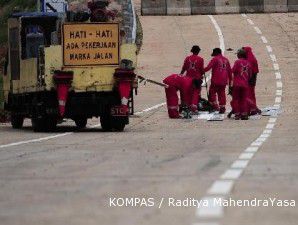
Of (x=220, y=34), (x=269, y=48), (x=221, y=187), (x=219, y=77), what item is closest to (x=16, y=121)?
(x=219, y=77)

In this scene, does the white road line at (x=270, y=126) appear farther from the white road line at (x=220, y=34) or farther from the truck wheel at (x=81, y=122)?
the white road line at (x=220, y=34)

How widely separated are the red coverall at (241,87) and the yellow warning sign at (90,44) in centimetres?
443

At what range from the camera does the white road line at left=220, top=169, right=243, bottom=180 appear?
1237 cm

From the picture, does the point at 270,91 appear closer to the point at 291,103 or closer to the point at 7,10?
the point at 291,103

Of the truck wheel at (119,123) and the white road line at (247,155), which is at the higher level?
the white road line at (247,155)

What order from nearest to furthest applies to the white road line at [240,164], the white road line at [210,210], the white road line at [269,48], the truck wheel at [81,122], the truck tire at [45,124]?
the white road line at [210,210]
the white road line at [240,164]
the truck tire at [45,124]
the truck wheel at [81,122]
the white road line at [269,48]

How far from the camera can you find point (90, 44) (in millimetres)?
26062

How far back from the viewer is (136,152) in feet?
57.0

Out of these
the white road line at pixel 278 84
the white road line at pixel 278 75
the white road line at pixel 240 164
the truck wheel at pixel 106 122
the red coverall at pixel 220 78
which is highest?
the white road line at pixel 240 164

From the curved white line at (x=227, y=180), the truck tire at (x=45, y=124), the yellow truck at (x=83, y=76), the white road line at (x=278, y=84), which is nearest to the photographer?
the curved white line at (x=227, y=180)

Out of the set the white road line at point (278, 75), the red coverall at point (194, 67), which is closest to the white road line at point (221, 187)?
the red coverall at point (194, 67)

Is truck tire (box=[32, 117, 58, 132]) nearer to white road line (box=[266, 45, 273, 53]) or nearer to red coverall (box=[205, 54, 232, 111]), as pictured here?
red coverall (box=[205, 54, 232, 111])

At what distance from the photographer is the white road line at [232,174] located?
12.4 m

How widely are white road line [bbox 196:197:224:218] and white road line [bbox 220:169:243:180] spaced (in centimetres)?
242
